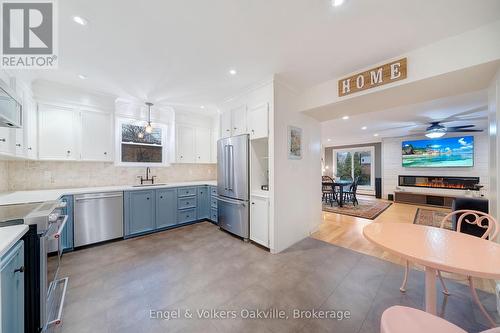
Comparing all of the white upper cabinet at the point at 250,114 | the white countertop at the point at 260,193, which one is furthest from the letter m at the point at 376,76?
the white countertop at the point at 260,193

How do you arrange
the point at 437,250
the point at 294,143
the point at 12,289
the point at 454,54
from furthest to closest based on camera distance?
the point at 294,143 < the point at 454,54 < the point at 437,250 < the point at 12,289

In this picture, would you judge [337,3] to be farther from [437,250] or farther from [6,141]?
[6,141]

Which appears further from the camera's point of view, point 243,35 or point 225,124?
point 225,124

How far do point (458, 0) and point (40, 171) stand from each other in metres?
5.62

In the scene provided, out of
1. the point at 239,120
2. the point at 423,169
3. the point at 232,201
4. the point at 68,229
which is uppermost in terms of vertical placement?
the point at 239,120

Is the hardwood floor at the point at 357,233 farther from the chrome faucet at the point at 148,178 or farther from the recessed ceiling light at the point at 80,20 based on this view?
the recessed ceiling light at the point at 80,20

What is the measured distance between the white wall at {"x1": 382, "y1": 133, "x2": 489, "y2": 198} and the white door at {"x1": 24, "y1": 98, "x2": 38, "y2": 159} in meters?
10.00

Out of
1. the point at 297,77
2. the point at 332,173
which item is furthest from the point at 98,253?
the point at 332,173

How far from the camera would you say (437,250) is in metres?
1.24

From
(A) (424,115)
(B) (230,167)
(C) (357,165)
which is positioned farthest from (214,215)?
(C) (357,165)

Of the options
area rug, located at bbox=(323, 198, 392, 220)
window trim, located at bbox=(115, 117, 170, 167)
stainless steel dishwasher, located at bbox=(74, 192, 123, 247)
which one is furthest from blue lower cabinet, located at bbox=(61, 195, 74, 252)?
area rug, located at bbox=(323, 198, 392, 220)

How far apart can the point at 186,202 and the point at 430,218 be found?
6124 mm

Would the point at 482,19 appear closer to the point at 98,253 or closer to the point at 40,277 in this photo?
the point at 40,277

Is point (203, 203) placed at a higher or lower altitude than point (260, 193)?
lower
